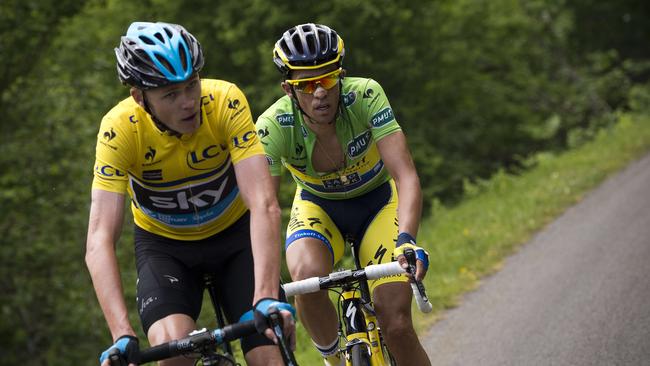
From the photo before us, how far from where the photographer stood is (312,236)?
550 cm

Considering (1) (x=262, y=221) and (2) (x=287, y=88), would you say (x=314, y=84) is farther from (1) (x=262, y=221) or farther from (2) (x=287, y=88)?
(1) (x=262, y=221)

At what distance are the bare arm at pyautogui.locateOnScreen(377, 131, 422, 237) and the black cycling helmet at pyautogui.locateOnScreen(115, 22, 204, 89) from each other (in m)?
1.45

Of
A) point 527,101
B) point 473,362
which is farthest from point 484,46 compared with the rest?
point 473,362

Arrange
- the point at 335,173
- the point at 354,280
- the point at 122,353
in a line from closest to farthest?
the point at 122,353 → the point at 354,280 → the point at 335,173

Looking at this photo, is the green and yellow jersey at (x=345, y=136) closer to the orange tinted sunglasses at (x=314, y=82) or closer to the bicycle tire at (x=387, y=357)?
the orange tinted sunglasses at (x=314, y=82)

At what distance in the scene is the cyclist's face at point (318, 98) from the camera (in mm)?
5211

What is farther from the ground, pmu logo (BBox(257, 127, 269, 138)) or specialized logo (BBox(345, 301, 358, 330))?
pmu logo (BBox(257, 127, 269, 138))

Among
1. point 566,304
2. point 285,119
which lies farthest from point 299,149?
point 566,304

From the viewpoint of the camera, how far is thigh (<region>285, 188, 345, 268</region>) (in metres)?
5.38

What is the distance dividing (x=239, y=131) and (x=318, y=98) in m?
1.01

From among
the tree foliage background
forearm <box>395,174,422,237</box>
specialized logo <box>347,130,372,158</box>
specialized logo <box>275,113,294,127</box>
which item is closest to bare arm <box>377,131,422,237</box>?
forearm <box>395,174,422,237</box>

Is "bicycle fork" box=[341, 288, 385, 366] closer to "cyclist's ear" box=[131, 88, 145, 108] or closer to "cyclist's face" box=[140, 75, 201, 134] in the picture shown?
"cyclist's face" box=[140, 75, 201, 134]

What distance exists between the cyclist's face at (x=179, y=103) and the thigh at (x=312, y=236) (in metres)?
1.45

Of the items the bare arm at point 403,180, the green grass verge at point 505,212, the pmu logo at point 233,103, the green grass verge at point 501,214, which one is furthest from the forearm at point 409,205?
the green grass verge at point 505,212
